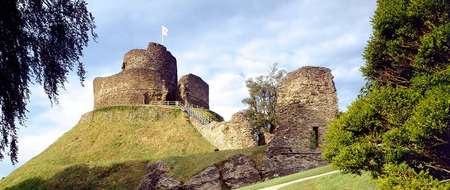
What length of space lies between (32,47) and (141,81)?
3827 cm

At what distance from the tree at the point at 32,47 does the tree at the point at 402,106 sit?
652cm

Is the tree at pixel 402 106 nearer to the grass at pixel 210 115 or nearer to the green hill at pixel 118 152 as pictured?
the green hill at pixel 118 152

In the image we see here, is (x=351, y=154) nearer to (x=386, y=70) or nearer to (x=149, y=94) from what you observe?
(x=386, y=70)

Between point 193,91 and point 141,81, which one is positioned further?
point 193,91

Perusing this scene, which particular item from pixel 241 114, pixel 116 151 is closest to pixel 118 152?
pixel 116 151

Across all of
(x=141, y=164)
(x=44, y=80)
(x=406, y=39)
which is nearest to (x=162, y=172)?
(x=141, y=164)

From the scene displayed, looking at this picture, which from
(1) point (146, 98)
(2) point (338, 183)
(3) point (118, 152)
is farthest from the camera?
(1) point (146, 98)

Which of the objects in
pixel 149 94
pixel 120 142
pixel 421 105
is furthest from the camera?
pixel 149 94

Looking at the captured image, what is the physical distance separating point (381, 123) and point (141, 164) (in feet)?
70.5

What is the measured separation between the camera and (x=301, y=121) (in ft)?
68.4

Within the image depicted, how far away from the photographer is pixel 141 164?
29.6 meters

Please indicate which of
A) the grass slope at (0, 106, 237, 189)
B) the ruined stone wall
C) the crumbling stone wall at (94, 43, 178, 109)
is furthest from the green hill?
the ruined stone wall

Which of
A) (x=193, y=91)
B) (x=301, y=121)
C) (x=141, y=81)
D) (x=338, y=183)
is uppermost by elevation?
(x=141, y=81)

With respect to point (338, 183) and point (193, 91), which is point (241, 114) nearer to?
point (193, 91)
